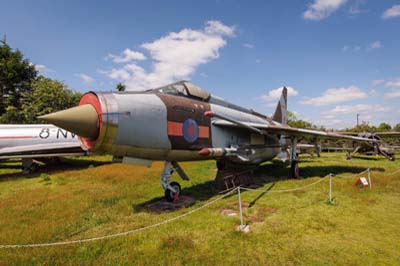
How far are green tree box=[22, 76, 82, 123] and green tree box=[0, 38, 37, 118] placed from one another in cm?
227

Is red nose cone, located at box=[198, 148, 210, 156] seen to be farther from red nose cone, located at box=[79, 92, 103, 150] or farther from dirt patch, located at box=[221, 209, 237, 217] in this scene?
red nose cone, located at box=[79, 92, 103, 150]

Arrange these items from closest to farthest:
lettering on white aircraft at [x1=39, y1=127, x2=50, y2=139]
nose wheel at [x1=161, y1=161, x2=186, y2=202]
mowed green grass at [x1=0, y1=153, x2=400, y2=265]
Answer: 1. mowed green grass at [x1=0, y1=153, x2=400, y2=265]
2. nose wheel at [x1=161, y1=161, x2=186, y2=202]
3. lettering on white aircraft at [x1=39, y1=127, x2=50, y2=139]

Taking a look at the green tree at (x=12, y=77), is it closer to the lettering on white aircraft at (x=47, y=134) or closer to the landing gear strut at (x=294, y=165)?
the lettering on white aircraft at (x=47, y=134)

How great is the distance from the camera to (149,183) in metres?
11.0

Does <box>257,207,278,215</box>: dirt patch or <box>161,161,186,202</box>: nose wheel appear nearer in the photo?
<box>257,207,278,215</box>: dirt patch

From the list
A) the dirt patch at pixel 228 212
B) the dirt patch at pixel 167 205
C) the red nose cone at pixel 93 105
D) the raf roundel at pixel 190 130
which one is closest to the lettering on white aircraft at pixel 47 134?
the dirt patch at pixel 167 205

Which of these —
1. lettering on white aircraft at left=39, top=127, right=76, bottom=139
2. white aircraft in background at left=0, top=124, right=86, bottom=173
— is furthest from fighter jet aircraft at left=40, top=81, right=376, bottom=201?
lettering on white aircraft at left=39, top=127, right=76, bottom=139

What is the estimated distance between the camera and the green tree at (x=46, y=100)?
96.7ft

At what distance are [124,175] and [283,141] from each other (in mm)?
10168

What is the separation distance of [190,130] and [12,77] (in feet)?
128

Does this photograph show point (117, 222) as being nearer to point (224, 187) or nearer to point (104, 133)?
point (104, 133)

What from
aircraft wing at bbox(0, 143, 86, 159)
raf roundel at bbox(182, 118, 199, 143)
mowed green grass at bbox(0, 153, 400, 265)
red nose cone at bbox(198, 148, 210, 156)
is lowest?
mowed green grass at bbox(0, 153, 400, 265)

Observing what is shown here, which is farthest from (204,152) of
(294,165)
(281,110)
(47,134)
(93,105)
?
(47,134)

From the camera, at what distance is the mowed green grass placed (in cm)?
421
